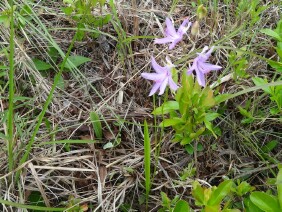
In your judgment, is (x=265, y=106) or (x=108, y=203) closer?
(x=108, y=203)

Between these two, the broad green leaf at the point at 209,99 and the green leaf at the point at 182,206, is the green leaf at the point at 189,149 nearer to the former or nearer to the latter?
the broad green leaf at the point at 209,99

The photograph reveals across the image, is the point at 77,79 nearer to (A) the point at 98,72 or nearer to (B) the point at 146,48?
(A) the point at 98,72

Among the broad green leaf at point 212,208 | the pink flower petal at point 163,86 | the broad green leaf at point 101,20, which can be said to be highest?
the broad green leaf at point 101,20

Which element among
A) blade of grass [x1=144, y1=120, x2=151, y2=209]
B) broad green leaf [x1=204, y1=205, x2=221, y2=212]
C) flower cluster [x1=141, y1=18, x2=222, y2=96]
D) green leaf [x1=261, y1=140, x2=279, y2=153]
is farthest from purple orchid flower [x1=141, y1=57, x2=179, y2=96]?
green leaf [x1=261, y1=140, x2=279, y2=153]

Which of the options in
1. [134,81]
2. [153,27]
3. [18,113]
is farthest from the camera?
[153,27]

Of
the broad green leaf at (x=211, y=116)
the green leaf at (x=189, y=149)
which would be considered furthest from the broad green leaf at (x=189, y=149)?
the broad green leaf at (x=211, y=116)

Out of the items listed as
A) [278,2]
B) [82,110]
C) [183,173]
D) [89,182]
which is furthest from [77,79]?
[278,2]

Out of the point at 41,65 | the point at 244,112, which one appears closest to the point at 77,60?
the point at 41,65
